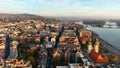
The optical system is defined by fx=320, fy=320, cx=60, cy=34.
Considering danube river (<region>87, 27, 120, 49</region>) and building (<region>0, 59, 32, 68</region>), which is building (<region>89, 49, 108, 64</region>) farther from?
danube river (<region>87, 27, 120, 49</region>)

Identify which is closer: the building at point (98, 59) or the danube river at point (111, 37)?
the building at point (98, 59)

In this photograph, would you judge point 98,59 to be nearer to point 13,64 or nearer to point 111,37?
point 13,64

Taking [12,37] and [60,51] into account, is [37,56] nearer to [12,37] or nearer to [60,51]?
[60,51]

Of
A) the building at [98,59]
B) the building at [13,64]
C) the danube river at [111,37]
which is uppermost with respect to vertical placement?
the building at [13,64]

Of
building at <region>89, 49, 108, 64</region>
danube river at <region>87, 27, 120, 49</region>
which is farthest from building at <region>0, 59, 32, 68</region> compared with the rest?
danube river at <region>87, 27, 120, 49</region>

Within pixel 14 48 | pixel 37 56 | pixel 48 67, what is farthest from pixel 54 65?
pixel 14 48

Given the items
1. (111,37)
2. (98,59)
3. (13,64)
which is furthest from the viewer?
(111,37)

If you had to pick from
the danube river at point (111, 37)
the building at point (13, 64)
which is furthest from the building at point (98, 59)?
the danube river at point (111, 37)

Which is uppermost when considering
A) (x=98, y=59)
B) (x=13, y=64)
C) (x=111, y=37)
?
(x=13, y=64)

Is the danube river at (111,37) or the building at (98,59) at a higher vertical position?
the building at (98,59)

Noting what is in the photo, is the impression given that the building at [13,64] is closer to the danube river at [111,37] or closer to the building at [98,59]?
the building at [98,59]

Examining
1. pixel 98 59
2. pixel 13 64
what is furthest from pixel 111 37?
pixel 13 64
